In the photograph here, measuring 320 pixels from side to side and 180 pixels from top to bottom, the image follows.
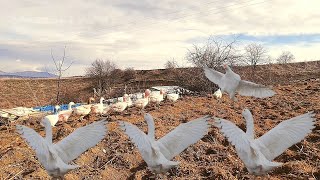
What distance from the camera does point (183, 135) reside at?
459 cm

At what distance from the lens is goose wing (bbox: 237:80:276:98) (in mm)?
5121

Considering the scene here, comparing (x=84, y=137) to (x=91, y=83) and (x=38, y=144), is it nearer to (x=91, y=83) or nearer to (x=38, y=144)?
(x=38, y=144)

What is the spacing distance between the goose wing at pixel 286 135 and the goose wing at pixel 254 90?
2.23 ft

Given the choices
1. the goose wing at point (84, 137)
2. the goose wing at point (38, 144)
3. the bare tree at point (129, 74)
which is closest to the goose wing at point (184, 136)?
the goose wing at point (84, 137)

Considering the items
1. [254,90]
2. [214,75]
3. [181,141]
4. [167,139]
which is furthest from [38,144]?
[254,90]

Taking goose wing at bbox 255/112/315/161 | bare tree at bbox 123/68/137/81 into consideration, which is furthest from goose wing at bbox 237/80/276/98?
bare tree at bbox 123/68/137/81

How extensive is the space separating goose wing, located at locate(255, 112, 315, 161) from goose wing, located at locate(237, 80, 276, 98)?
679 millimetres

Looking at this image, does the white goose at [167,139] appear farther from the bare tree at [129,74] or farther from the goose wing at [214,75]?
the bare tree at [129,74]

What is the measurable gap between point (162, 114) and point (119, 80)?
32.5 metres

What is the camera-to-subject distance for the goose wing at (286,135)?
4.48 meters

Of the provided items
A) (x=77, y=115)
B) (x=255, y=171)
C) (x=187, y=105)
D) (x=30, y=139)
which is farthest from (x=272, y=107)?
(x=30, y=139)

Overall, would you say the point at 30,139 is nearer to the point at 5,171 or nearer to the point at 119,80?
the point at 5,171

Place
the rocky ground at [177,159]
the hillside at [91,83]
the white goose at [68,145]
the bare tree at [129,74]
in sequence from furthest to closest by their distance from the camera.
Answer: the bare tree at [129,74] → the hillside at [91,83] → the rocky ground at [177,159] → the white goose at [68,145]

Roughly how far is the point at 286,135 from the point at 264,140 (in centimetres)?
24
